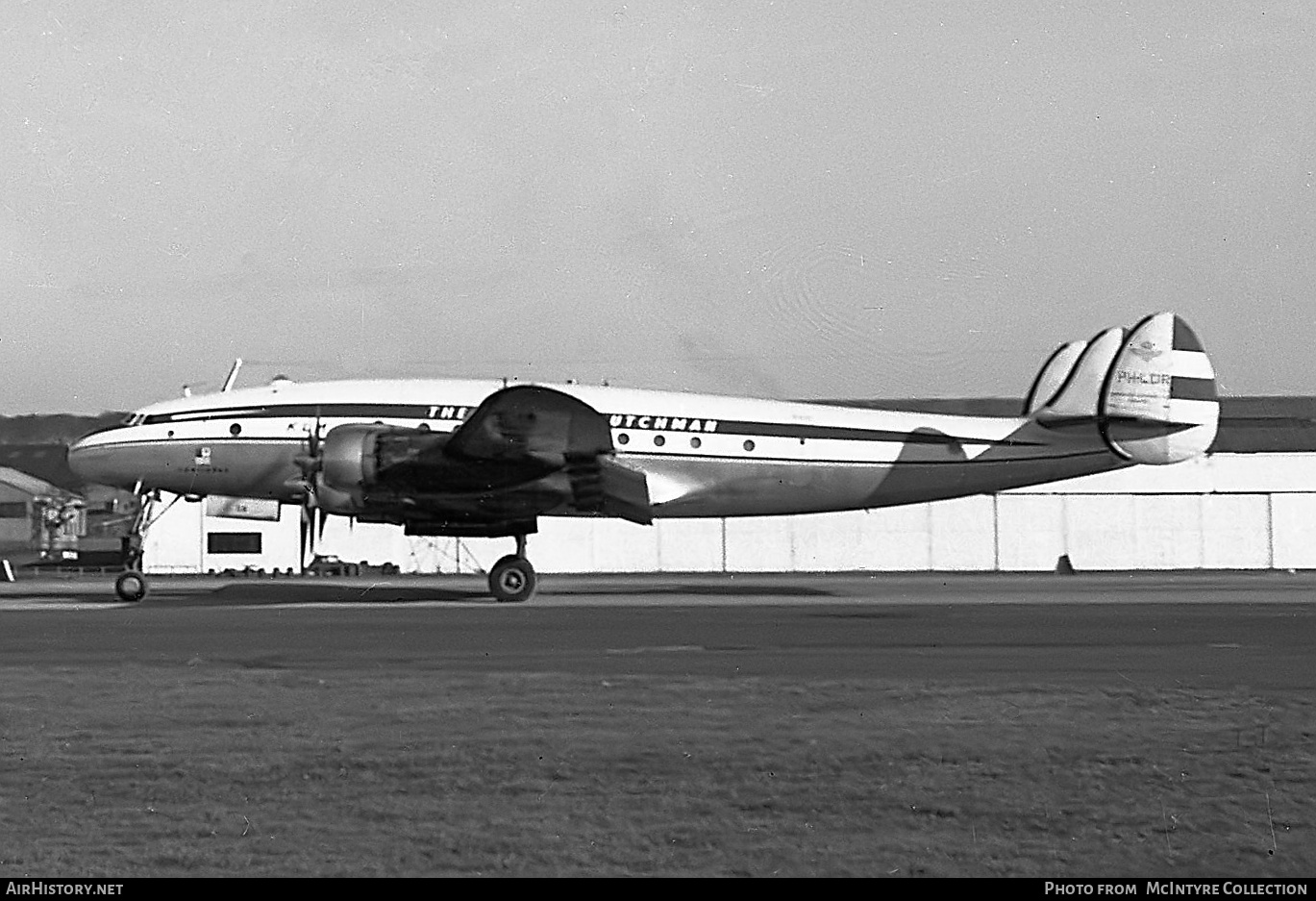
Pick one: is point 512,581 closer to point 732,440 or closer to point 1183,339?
point 732,440

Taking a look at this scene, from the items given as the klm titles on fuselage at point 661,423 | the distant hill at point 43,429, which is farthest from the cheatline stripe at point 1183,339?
the distant hill at point 43,429

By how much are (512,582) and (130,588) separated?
8.07 metres

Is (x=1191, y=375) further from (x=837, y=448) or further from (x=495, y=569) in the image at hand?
(x=495, y=569)

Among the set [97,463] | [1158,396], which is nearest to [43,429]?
[97,463]

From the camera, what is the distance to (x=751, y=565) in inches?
2299

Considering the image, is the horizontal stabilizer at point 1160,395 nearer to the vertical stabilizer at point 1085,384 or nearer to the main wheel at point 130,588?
the vertical stabilizer at point 1085,384

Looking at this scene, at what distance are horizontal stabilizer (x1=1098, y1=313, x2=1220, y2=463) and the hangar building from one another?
78.6 ft

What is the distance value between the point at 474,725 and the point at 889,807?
14.9ft

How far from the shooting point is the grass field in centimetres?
798

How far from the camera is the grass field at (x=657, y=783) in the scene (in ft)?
26.2

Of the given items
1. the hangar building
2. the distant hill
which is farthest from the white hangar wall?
the distant hill

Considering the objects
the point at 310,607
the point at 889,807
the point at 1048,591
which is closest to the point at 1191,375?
the point at 1048,591

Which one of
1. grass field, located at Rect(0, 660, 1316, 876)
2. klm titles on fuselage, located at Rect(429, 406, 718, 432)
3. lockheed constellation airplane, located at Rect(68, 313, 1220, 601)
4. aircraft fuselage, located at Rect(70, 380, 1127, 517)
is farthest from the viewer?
klm titles on fuselage, located at Rect(429, 406, 718, 432)

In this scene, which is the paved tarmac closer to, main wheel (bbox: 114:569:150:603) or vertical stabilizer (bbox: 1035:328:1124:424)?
main wheel (bbox: 114:569:150:603)
